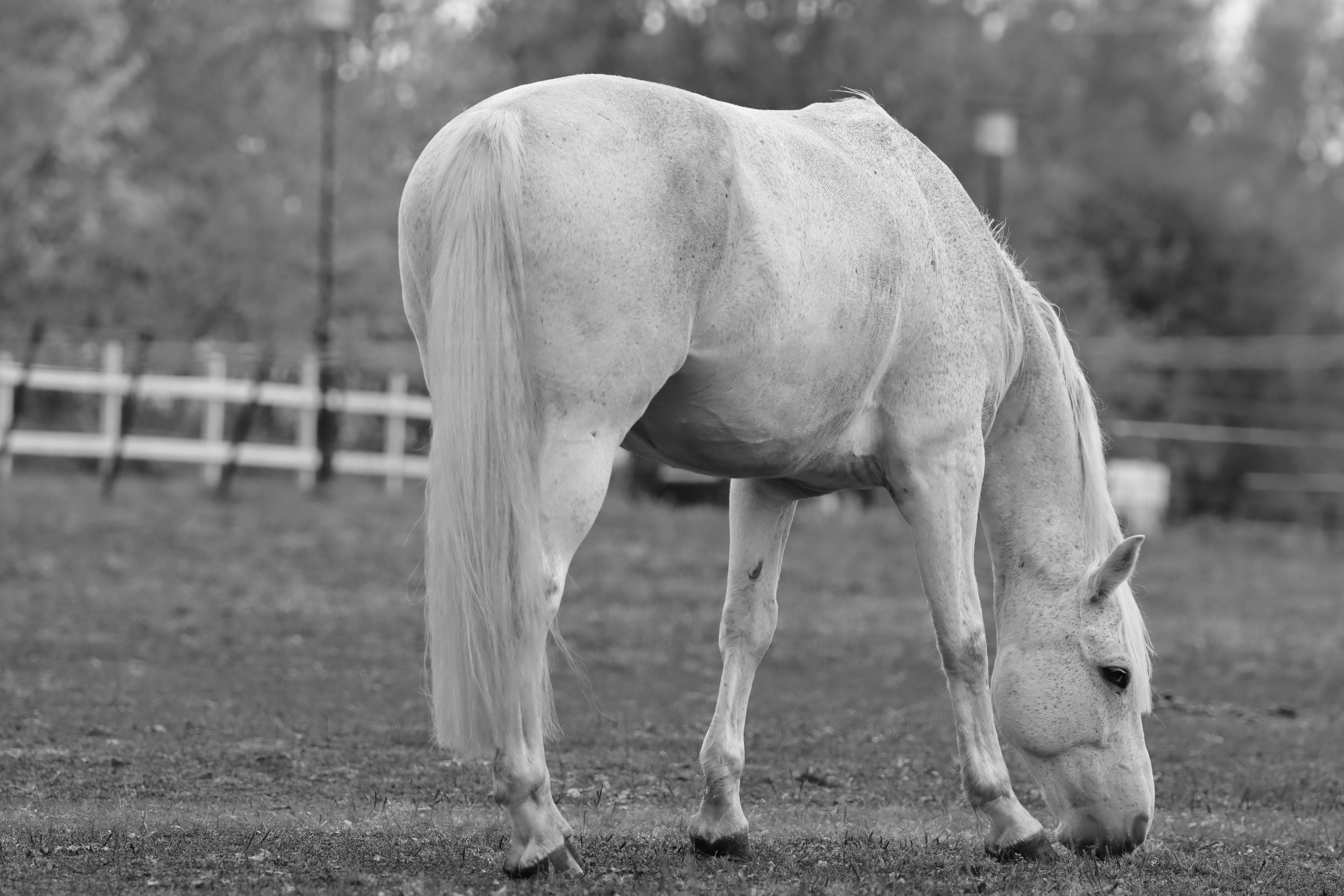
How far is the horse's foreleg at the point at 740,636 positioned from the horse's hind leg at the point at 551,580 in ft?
2.84

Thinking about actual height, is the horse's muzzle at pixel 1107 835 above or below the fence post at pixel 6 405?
above

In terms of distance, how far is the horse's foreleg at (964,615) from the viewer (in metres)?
4.97

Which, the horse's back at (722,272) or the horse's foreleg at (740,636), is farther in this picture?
the horse's foreleg at (740,636)

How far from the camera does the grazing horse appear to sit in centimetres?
405

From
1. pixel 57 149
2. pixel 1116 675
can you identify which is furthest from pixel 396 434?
pixel 1116 675

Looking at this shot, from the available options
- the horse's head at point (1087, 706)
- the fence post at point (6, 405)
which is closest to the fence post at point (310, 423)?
the fence post at point (6, 405)

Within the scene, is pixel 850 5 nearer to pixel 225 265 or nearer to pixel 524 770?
pixel 225 265

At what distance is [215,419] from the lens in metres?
19.7

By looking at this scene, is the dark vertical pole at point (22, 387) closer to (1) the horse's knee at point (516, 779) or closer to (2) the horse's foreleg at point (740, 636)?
(2) the horse's foreleg at point (740, 636)

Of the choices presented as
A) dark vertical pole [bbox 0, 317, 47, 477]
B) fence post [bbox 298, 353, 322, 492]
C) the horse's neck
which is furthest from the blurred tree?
the horse's neck

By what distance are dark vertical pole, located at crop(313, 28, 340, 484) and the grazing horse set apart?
12820 mm

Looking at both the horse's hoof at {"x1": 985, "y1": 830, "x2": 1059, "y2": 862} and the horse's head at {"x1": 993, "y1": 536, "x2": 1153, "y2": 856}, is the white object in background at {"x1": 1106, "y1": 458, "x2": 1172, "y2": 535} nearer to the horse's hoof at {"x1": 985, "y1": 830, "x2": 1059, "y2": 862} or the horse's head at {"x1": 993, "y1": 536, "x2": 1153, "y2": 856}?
the horse's head at {"x1": 993, "y1": 536, "x2": 1153, "y2": 856}

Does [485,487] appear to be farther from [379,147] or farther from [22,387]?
[379,147]

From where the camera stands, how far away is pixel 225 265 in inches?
1046
